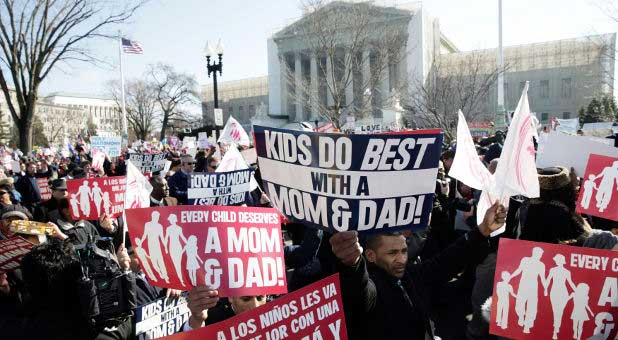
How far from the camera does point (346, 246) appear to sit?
2.67m

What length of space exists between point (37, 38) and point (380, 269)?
20.9 m

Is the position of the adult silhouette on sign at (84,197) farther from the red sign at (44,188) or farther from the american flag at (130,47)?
the american flag at (130,47)

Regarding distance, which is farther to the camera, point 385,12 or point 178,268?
point 385,12

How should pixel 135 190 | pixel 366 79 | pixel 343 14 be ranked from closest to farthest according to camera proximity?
pixel 135 190 → pixel 343 14 → pixel 366 79

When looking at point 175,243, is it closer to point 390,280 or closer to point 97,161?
point 390,280

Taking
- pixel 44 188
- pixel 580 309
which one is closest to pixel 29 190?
pixel 44 188

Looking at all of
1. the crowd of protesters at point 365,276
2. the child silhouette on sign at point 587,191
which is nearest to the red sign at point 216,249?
the crowd of protesters at point 365,276

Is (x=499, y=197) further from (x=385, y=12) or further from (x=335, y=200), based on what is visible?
(x=385, y=12)

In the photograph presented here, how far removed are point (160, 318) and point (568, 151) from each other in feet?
15.0

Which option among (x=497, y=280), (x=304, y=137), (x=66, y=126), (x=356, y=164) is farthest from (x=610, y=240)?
(x=66, y=126)

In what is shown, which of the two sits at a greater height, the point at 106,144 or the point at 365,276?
the point at 106,144

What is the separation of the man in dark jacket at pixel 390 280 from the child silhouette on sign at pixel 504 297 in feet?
1.42

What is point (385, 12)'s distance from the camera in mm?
53312

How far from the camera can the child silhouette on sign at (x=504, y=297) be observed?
2.84 m
